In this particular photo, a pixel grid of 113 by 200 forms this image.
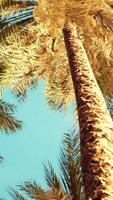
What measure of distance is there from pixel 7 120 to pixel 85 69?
4723 mm

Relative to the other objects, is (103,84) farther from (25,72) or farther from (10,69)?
(10,69)

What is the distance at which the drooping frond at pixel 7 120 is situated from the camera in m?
11.4

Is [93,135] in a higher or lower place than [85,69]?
lower

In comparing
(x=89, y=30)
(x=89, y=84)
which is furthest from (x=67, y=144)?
(x=89, y=30)

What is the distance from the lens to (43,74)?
10.8 metres

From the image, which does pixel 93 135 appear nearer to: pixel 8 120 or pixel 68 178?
pixel 68 178

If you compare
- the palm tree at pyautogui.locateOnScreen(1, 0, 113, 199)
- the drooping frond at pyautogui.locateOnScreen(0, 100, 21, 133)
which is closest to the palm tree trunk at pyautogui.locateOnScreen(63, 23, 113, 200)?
the palm tree at pyautogui.locateOnScreen(1, 0, 113, 199)

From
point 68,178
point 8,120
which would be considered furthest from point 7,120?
point 68,178

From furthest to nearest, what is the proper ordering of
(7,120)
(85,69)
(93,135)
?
(7,120) → (85,69) → (93,135)

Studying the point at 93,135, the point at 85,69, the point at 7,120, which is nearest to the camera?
the point at 93,135

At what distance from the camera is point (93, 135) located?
5.35 metres

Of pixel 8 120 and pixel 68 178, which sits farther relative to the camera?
pixel 8 120

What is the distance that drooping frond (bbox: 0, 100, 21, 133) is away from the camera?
448 inches

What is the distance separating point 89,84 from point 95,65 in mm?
3392
